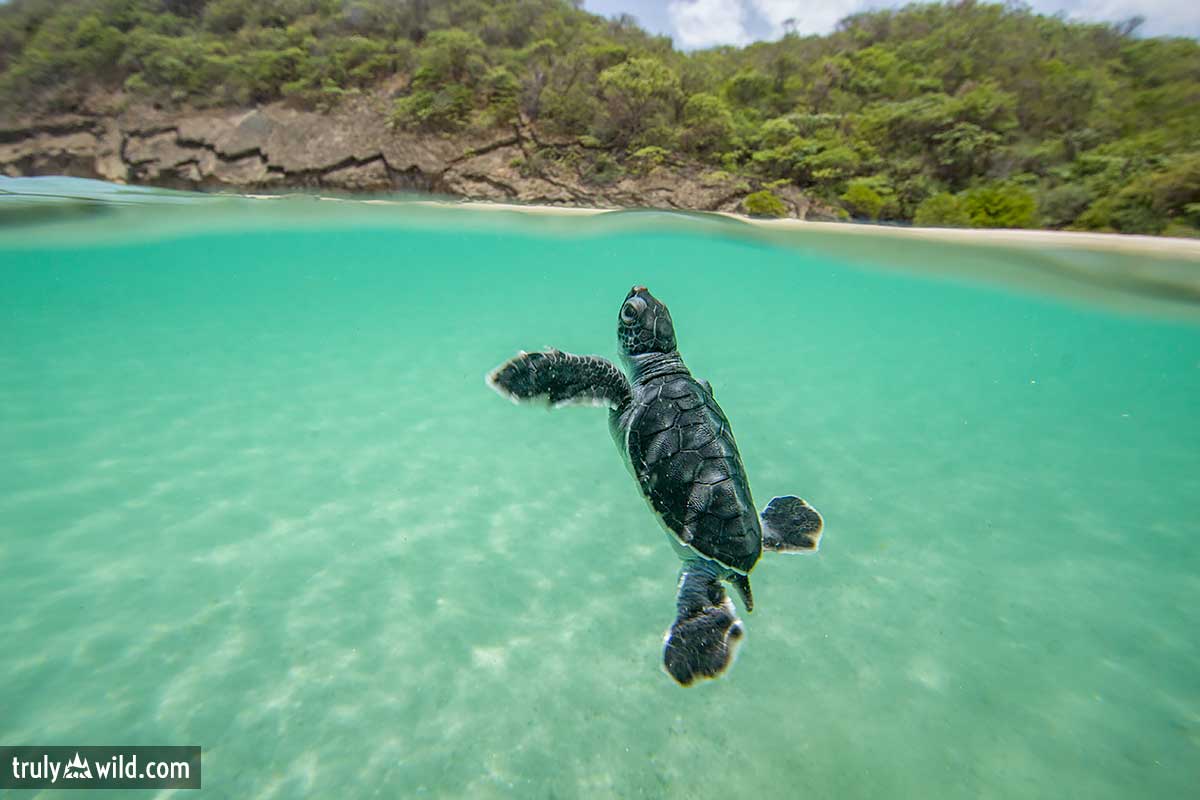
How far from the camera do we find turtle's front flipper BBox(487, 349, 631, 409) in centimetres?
207

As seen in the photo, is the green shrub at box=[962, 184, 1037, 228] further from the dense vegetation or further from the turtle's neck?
the turtle's neck

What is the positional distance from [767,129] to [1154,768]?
17.4 metres

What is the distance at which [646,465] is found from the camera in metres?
2.01

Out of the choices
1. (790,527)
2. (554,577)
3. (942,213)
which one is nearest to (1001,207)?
(942,213)

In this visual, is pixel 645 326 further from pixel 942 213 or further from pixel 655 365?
pixel 942 213

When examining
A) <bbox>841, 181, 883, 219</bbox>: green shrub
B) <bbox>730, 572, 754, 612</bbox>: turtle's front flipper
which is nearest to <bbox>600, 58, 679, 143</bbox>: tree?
<bbox>841, 181, 883, 219</bbox>: green shrub

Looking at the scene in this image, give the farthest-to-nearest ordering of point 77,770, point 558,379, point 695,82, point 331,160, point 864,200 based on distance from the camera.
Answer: point 695,82, point 331,160, point 864,200, point 558,379, point 77,770

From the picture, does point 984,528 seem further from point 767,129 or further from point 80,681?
point 767,129

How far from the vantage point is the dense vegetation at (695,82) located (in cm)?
1391

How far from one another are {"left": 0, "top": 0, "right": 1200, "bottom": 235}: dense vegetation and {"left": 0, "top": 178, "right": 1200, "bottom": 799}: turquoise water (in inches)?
446

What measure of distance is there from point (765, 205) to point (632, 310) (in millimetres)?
14126

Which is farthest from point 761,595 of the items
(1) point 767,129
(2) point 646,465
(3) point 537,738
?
(1) point 767,129

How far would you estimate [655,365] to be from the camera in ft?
7.43

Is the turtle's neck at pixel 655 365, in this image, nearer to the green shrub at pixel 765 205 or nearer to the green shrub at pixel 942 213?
the green shrub at pixel 942 213
